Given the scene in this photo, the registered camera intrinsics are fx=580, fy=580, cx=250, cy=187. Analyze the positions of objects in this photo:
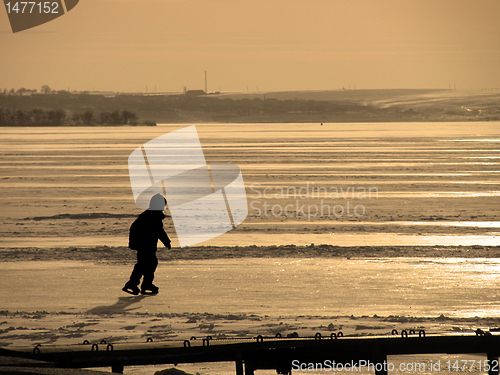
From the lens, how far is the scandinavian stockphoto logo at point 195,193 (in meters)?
13.8

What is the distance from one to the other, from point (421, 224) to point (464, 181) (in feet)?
40.3

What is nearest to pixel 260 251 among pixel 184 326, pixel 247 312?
pixel 247 312

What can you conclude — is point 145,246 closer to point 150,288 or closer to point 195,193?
point 150,288

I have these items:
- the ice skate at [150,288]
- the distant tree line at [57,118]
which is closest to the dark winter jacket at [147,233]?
the ice skate at [150,288]

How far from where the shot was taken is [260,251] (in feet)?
35.8

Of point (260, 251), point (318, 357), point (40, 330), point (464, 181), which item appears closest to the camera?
point (318, 357)

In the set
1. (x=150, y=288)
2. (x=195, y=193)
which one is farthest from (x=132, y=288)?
(x=195, y=193)

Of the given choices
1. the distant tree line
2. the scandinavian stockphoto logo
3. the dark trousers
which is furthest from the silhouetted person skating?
the distant tree line

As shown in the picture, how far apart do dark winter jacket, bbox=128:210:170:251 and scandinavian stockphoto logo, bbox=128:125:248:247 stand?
3714 millimetres

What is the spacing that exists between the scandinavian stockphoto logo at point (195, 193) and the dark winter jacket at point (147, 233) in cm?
371

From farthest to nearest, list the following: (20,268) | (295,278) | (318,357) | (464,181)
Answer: (464,181) → (20,268) → (295,278) → (318,357)

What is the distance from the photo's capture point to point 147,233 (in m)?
7.89

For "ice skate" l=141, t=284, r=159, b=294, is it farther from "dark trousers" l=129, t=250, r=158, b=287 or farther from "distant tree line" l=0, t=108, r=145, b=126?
"distant tree line" l=0, t=108, r=145, b=126

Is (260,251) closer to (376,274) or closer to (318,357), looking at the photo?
(376,274)
